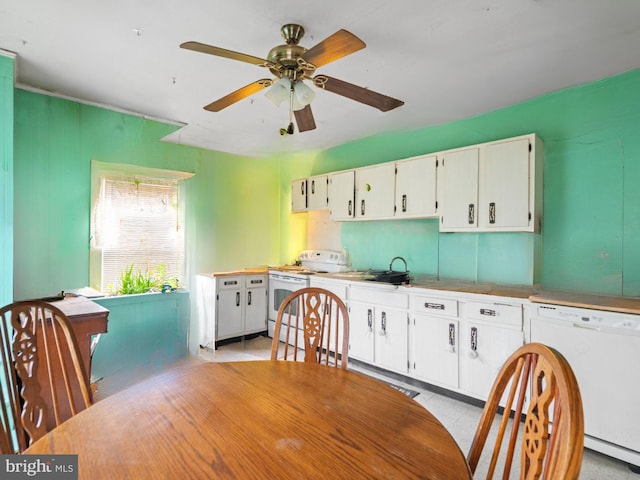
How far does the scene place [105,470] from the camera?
82cm

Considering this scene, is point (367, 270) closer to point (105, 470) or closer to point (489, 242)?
point (489, 242)

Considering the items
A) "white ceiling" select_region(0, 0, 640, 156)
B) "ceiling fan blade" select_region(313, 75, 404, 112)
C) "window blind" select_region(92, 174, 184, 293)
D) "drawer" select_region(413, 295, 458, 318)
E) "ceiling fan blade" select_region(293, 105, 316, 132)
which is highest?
"white ceiling" select_region(0, 0, 640, 156)

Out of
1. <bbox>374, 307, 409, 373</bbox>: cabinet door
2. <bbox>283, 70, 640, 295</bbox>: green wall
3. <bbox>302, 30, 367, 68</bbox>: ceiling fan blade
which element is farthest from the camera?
<bbox>374, 307, 409, 373</bbox>: cabinet door

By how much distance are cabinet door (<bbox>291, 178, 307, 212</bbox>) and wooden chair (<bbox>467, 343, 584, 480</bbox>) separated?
3760mm

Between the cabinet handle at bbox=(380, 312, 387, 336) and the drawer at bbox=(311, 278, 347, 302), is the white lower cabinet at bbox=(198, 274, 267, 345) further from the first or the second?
the cabinet handle at bbox=(380, 312, 387, 336)

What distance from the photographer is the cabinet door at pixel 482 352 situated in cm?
257

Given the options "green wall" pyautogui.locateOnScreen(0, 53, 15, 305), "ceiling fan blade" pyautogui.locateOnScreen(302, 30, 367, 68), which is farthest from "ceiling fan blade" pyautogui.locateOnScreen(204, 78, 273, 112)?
"green wall" pyautogui.locateOnScreen(0, 53, 15, 305)

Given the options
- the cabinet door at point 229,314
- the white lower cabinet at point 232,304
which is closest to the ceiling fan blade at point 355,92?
the white lower cabinet at point 232,304

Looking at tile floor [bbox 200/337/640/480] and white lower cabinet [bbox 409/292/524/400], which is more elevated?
white lower cabinet [bbox 409/292/524/400]

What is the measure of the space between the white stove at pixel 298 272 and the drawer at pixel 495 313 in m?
1.87

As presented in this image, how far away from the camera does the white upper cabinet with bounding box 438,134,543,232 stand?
2.71m

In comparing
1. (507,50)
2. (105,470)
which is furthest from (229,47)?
(105,470)

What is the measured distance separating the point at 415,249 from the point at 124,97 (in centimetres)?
313

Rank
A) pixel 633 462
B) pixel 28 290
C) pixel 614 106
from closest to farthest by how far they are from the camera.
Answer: pixel 633 462 < pixel 614 106 < pixel 28 290
